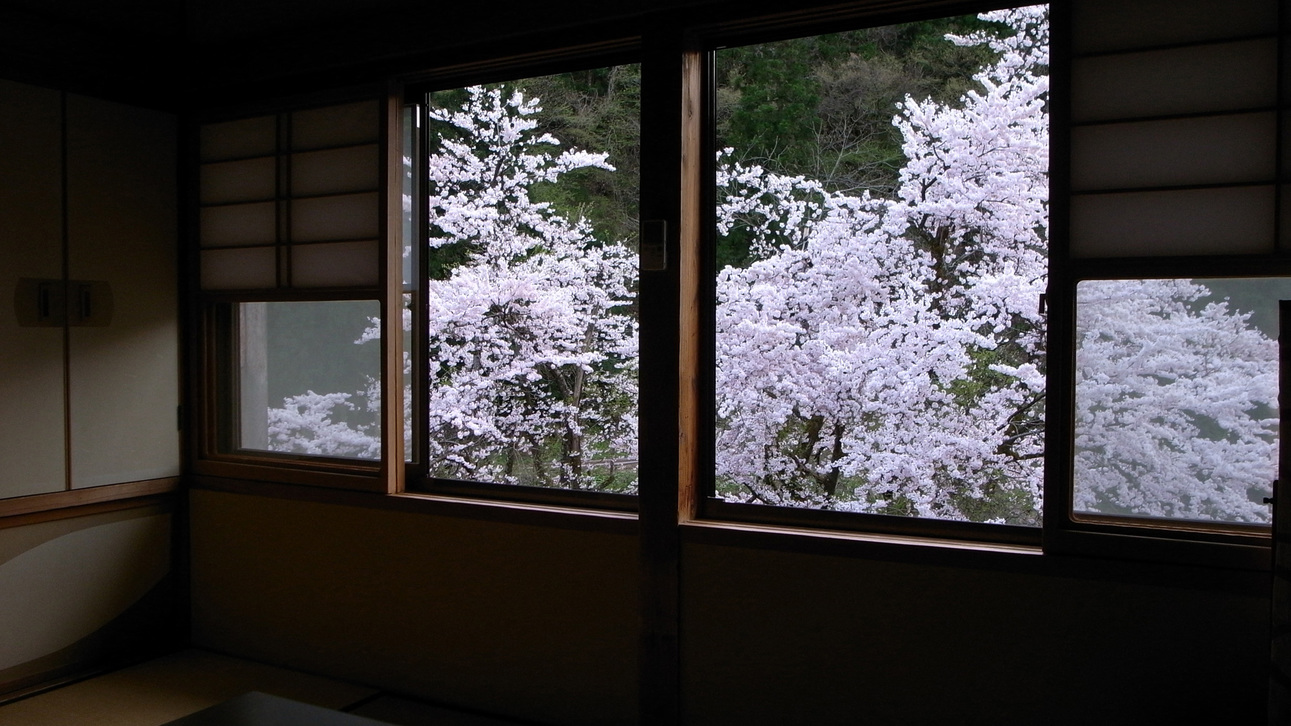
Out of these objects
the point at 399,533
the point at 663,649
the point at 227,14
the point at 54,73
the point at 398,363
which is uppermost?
the point at 227,14

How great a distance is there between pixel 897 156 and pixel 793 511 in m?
1.37

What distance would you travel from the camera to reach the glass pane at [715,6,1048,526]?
307cm

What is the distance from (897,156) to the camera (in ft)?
10.4

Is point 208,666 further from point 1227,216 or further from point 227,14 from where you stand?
point 1227,216

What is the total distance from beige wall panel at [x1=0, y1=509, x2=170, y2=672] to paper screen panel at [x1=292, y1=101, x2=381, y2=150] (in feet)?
5.68

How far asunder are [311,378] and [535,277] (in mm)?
1051

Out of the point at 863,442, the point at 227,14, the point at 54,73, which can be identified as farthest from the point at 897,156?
the point at 54,73

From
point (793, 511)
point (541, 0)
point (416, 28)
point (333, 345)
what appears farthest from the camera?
point (333, 345)

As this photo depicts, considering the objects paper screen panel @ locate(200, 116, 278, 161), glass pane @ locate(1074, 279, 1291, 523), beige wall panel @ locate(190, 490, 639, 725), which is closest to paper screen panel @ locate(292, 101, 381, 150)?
paper screen panel @ locate(200, 116, 278, 161)

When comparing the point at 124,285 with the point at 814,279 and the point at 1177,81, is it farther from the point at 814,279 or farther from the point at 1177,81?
the point at 1177,81

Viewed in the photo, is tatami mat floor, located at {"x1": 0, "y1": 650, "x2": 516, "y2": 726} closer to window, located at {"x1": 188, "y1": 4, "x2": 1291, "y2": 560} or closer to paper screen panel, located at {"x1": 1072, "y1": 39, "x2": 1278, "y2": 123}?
window, located at {"x1": 188, "y1": 4, "x2": 1291, "y2": 560}

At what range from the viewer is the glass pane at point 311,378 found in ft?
11.4

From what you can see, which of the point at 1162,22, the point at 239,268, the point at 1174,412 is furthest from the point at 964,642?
the point at 239,268

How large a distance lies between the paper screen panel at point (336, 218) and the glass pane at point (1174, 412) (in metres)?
2.44
